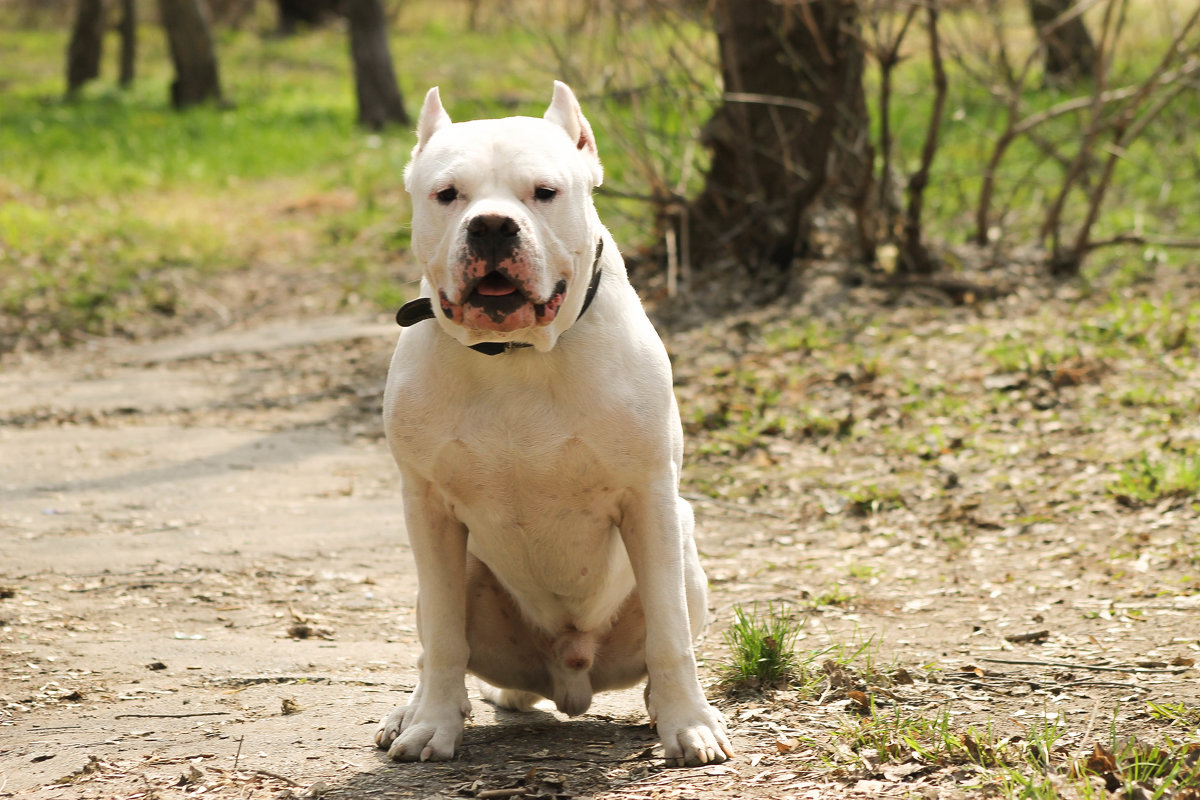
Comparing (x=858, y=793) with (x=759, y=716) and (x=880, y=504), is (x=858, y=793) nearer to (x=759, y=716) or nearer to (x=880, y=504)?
(x=759, y=716)

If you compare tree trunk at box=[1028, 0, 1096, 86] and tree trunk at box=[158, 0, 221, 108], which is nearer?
tree trunk at box=[1028, 0, 1096, 86]

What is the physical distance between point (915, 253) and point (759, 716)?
5.69 metres

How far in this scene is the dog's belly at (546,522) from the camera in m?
3.25

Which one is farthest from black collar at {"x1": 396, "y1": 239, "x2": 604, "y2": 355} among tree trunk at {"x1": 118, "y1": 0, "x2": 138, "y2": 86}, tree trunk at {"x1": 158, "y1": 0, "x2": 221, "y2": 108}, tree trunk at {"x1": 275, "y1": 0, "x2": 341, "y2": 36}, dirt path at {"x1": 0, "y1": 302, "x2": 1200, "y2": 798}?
tree trunk at {"x1": 275, "y1": 0, "x2": 341, "y2": 36}

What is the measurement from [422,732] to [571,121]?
165 centimetres

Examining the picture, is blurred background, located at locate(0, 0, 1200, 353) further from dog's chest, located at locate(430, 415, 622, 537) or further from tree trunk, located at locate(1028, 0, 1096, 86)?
dog's chest, located at locate(430, 415, 622, 537)

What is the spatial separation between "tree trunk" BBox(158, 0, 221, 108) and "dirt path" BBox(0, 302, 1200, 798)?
44.1ft

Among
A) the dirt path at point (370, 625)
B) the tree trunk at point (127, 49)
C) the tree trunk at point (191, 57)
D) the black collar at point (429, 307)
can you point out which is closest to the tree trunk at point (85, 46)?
the tree trunk at point (127, 49)

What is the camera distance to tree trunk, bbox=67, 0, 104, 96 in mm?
21609

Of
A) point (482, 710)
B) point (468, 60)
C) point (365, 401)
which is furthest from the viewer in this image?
point (468, 60)

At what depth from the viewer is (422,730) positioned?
11.1 ft

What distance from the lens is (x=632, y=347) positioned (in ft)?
10.9

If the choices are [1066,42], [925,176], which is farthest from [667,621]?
[1066,42]

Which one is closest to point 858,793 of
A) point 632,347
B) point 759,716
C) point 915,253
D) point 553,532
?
point 759,716
